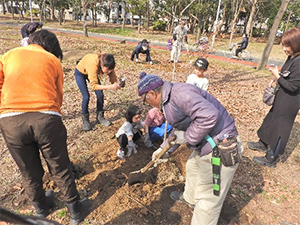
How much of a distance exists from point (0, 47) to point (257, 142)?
12402mm

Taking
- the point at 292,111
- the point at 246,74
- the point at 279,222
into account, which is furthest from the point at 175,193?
the point at 246,74

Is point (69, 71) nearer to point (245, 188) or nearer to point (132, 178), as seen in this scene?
point (132, 178)

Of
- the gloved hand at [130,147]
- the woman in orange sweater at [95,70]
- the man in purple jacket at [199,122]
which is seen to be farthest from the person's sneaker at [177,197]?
the woman in orange sweater at [95,70]

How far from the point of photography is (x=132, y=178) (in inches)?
121

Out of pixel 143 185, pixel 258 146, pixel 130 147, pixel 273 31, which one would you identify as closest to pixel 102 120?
pixel 130 147

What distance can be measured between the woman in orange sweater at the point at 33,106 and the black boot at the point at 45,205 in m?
0.39

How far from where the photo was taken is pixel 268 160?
12.5 ft

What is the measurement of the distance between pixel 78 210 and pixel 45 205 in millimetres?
454

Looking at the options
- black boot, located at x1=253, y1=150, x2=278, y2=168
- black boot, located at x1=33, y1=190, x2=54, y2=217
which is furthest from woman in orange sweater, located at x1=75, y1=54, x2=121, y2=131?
black boot, located at x1=253, y1=150, x2=278, y2=168

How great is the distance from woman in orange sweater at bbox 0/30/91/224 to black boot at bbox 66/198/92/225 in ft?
1.20

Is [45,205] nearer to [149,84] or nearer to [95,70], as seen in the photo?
[149,84]

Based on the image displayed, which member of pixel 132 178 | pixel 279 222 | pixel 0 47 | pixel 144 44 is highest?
pixel 144 44

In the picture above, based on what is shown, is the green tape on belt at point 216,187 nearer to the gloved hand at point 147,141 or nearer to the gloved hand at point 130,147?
the gloved hand at point 130,147

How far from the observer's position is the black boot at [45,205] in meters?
2.49
